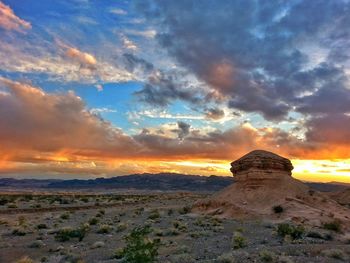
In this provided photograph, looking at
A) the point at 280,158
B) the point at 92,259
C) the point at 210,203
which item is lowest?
the point at 92,259

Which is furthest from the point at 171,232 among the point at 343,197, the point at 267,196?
the point at 343,197

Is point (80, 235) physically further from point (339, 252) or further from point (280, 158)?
point (280, 158)

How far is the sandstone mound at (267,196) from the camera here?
40.3m

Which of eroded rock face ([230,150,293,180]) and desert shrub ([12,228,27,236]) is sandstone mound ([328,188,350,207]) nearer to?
eroded rock face ([230,150,293,180])

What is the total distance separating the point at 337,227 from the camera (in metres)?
33.9

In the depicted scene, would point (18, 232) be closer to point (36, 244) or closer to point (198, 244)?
point (36, 244)

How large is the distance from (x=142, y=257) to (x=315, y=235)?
15499 millimetres

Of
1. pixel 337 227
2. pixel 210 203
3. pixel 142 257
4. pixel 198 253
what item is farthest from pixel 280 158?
pixel 142 257

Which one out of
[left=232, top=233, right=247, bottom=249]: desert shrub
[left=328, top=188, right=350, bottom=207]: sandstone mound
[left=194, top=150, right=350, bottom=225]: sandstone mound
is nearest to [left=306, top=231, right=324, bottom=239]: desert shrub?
[left=232, top=233, right=247, bottom=249]: desert shrub

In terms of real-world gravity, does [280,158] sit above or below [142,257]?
above

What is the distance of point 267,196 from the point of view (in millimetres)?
44188

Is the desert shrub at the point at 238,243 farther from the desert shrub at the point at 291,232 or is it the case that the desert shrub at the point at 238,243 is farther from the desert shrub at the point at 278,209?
the desert shrub at the point at 278,209

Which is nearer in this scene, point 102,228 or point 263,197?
point 102,228

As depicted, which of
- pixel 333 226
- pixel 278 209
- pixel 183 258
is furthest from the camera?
pixel 278 209
